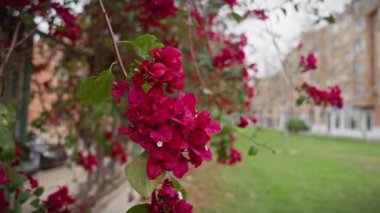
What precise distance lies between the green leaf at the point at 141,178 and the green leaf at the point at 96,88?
0.22m

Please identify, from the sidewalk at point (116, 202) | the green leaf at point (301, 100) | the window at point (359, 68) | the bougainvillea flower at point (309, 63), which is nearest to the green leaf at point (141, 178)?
the green leaf at point (301, 100)

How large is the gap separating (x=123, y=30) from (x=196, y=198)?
4081 millimetres

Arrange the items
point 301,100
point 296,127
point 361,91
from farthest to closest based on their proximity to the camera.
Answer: point 296,127 → point 361,91 → point 301,100

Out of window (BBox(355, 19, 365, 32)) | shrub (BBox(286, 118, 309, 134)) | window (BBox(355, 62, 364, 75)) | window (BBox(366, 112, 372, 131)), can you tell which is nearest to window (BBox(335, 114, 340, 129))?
window (BBox(366, 112, 372, 131))

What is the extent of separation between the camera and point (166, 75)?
3.09 ft

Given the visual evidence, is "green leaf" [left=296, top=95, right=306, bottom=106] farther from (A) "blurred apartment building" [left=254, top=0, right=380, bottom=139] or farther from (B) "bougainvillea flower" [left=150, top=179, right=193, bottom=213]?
(A) "blurred apartment building" [left=254, top=0, right=380, bottom=139]

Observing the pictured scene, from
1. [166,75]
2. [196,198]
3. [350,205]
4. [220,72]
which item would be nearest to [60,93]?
[220,72]

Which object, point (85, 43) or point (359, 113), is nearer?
point (85, 43)

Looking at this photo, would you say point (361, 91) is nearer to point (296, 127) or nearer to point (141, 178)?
point (296, 127)

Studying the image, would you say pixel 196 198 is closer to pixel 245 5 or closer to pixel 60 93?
pixel 60 93

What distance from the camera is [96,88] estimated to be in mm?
1112

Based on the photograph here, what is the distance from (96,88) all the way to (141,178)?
295 millimetres

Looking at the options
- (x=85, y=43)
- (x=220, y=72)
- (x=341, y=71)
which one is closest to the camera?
(x=220, y=72)

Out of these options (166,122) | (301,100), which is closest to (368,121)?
(301,100)
